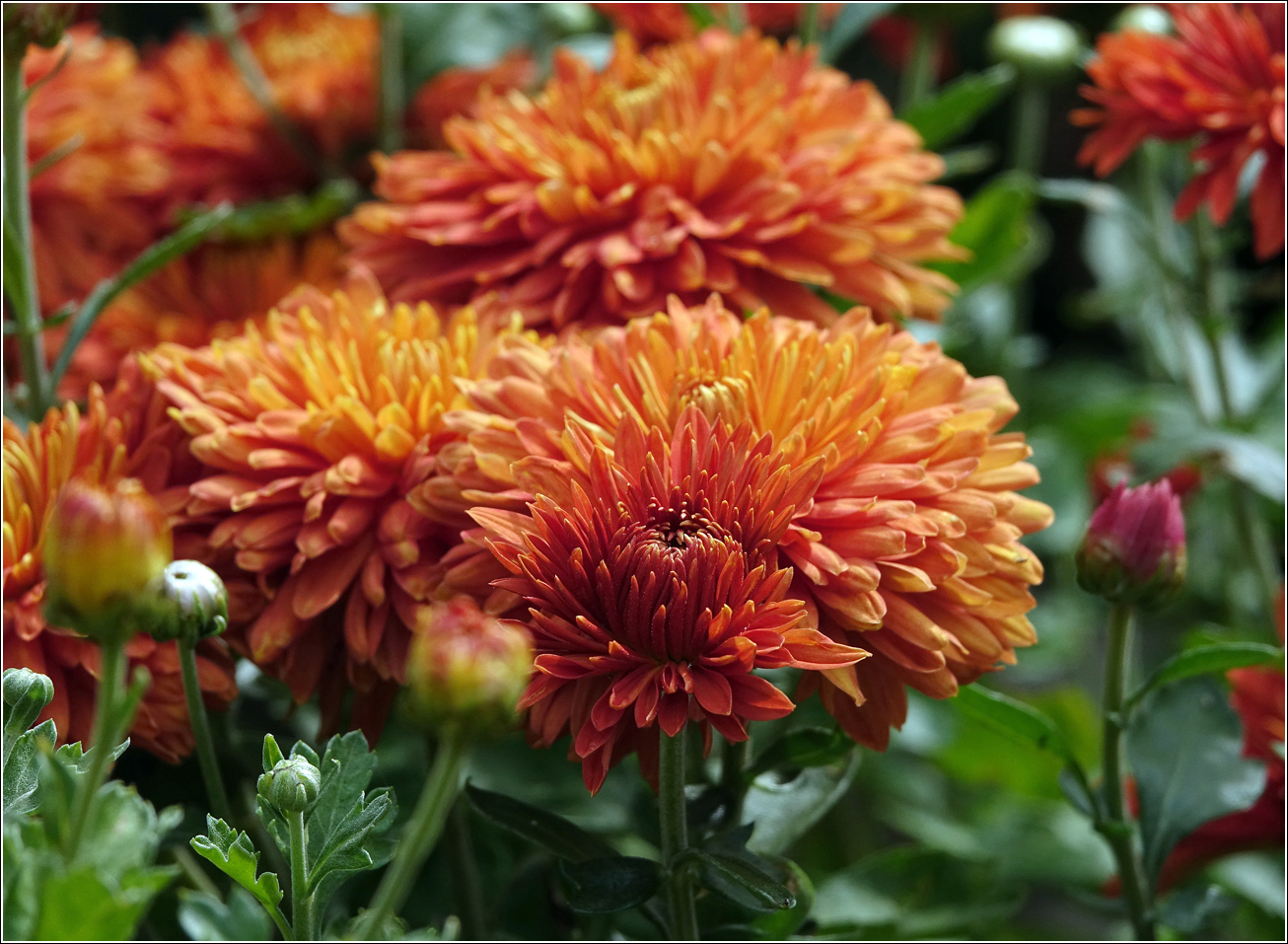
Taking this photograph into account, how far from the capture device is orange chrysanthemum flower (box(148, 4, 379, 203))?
3.18 ft

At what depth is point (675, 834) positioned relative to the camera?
510mm

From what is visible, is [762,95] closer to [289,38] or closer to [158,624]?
[158,624]

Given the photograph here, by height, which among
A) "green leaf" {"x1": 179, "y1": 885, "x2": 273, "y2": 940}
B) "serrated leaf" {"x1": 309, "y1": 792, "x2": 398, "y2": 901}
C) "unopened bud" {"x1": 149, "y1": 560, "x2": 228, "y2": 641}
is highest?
"unopened bud" {"x1": 149, "y1": 560, "x2": 228, "y2": 641}

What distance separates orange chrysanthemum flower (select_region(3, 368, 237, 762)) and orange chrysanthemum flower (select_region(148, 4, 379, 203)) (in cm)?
41

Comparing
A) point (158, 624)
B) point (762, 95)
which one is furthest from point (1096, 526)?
point (158, 624)

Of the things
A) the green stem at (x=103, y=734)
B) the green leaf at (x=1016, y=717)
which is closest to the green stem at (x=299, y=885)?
the green stem at (x=103, y=734)

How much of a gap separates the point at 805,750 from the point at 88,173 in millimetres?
634

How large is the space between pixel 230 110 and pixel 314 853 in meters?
0.69

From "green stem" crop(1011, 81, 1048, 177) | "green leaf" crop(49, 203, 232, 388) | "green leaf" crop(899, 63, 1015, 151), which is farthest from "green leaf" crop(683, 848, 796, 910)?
"green stem" crop(1011, 81, 1048, 177)

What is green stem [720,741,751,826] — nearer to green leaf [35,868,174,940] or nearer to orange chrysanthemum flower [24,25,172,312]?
green leaf [35,868,174,940]

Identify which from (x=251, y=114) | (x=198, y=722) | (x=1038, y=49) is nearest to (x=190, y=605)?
(x=198, y=722)

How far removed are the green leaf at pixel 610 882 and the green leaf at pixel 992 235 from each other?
51 cm

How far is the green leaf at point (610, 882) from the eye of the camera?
1.67 feet

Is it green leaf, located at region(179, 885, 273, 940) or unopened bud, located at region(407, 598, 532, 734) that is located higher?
unopened bud, located at region(407, 598, 532, 734)
